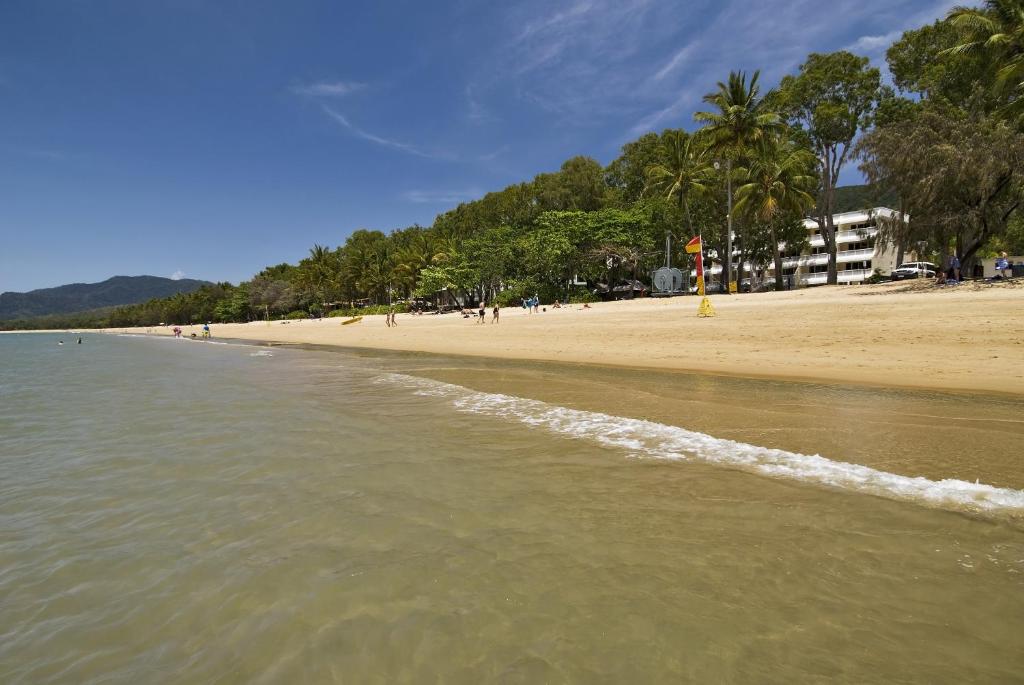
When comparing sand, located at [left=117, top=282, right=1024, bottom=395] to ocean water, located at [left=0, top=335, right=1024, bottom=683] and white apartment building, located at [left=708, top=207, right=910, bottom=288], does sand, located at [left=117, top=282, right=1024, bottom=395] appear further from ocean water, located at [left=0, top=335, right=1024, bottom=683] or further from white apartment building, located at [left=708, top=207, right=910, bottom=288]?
white apartment building, located at [left=708, top=207, right=910, bottom=288]

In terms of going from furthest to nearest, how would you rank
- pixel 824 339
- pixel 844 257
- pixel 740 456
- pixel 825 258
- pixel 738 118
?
pixel 825 258
pixel 844 257
pixel 738 118
pixel 824 339
pixel 740 456

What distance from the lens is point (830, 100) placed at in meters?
36.6

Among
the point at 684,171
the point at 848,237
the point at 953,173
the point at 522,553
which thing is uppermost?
the point at 684,171

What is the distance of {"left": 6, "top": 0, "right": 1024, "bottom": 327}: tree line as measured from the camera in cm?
2320

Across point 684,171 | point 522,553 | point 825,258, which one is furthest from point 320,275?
point 522,553

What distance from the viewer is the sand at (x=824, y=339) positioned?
1169 cm

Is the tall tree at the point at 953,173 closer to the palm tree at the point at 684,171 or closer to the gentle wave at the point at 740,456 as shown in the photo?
the palm tree at the point at 684,171

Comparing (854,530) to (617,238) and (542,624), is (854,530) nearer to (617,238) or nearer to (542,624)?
(542,624)

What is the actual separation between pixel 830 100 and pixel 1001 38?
17912 millimetres

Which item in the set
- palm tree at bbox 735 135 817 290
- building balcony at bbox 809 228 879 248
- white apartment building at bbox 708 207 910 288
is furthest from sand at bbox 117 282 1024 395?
building balcony at bbox 809 228 879 248

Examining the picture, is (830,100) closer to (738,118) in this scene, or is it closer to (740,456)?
(738,118)

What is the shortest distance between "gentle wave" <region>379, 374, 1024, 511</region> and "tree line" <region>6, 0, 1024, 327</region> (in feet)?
80.9

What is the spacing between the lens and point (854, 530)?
146 inches

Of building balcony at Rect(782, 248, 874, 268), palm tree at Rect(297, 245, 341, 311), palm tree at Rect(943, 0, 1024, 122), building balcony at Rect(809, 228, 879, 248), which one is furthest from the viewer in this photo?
palm tree at Rect(297, 245, 341, 311)
